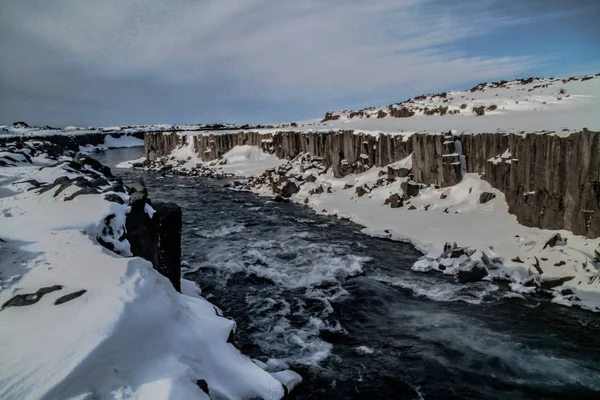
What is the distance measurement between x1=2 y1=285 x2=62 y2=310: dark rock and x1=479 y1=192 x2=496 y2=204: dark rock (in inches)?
583

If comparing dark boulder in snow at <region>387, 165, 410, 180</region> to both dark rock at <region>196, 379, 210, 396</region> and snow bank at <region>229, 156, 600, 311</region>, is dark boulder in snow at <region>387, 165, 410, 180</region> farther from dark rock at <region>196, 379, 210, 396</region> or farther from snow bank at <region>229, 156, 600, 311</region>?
dark rock at <region>196, 379, 210, 396</region>

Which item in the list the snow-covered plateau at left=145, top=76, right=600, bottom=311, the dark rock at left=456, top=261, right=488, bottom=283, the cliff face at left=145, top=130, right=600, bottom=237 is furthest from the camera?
the cliff face at left=145, top=130, right=600, bottom=237

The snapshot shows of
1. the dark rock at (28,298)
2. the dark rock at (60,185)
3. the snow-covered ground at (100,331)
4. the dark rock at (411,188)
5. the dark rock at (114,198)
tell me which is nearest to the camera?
the snow-covered ground at (100,331)

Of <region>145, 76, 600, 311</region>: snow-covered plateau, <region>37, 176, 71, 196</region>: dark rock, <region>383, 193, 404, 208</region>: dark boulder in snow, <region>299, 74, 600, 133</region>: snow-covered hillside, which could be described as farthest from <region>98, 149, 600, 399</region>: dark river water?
<region>299, 74, 600, 133</region>: snow-covered hillside

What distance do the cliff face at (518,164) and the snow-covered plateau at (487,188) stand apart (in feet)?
0.12

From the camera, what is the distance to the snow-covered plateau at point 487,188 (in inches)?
457

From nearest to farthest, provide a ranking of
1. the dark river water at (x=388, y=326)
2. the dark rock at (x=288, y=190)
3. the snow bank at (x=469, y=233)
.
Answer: the dark river water at (x=388, y=326), the snow bank at (x=469, y=233), the dark rock at (x=288, y=190)

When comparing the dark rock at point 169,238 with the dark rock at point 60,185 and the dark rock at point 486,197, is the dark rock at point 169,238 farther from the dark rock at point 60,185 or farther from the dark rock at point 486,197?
the dark rock at point 486,197

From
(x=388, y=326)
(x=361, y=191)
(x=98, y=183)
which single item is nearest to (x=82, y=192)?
(x=98, y=183)

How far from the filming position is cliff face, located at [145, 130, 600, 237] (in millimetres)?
11844

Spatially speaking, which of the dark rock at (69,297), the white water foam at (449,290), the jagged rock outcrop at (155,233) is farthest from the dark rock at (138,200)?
the white water foam at (449,290)

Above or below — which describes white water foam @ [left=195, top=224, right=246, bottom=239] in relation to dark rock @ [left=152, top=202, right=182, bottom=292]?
below

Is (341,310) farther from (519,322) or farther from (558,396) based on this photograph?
(558,396)

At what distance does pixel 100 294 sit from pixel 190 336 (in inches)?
52.7
